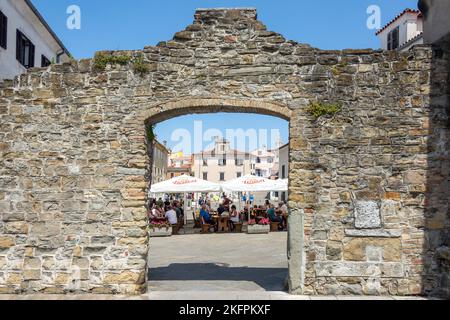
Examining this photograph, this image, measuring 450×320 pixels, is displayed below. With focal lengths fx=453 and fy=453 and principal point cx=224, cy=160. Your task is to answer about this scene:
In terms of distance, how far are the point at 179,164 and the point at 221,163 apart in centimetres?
1457

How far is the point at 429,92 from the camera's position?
7.00m

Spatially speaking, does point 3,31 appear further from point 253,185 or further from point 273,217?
point 273,217

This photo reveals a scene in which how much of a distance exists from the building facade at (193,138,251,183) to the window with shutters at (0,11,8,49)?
54.8 meters

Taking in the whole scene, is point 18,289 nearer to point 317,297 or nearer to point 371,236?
point 317,297

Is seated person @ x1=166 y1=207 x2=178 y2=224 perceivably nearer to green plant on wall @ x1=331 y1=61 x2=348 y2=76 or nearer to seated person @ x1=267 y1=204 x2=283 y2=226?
seated person @ x1=267 y1=204 x2=283 y2=226

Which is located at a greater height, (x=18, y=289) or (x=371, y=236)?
(x=371, y=236)

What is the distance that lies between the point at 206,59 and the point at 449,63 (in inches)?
149

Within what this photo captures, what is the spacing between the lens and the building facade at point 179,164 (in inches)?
2894

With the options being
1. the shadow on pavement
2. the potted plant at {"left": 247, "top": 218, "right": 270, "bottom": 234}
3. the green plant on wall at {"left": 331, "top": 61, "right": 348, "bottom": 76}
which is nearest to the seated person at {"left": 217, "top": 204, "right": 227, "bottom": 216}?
the potted plant at {"left": 247, "top": 218, "right": 270, "bottom": 234}

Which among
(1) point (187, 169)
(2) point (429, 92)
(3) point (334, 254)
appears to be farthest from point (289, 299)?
(1) point (187, 169)

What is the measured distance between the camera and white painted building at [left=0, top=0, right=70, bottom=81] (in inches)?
613

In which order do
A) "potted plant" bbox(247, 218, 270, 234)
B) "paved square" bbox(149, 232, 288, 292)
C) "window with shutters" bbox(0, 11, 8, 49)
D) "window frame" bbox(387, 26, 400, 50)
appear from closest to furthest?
"paved square" bbox(149, 232, 288, 292) < "window with shutters" bbox(0, 11, 8, 49) < "potted plant" bbox(247, 218, 270, 234) < "window frame" bbox(387, 26, 400, 50)

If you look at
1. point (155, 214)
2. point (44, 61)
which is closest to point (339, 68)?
point (155, 214)

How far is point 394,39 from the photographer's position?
25.8m
